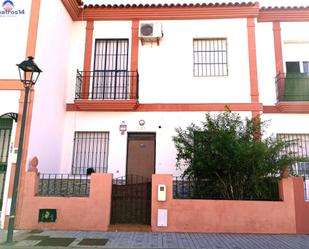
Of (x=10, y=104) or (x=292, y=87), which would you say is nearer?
(x=10, y=104)

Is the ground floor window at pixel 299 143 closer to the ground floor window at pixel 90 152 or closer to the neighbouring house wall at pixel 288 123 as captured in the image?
the neighbouring house wall at pixel 288 123

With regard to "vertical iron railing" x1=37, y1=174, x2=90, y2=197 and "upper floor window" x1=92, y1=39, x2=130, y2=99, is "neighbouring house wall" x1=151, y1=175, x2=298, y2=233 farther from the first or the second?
"upper floor window" x1=92, y1=39, x2=130, y2=99

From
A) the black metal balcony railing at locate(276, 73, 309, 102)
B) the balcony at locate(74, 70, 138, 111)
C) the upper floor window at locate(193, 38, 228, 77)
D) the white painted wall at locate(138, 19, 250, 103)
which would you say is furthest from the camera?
the upper floor window at locate(193, 38, 228, 77)

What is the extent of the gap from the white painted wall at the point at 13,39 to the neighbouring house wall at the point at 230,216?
607 cm

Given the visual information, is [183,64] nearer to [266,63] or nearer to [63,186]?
[266,63]

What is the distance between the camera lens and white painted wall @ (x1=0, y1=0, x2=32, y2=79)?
9859 mm

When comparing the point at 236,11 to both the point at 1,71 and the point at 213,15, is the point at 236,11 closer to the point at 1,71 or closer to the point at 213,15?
the point at 213,15

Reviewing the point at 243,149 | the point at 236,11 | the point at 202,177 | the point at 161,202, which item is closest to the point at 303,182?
the point at 243,149

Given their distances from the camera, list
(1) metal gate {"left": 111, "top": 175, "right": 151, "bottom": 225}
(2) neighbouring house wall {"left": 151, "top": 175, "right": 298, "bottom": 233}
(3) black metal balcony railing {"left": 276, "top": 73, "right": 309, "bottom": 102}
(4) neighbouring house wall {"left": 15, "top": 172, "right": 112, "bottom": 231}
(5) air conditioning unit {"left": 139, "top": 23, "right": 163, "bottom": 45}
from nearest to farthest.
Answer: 1. (2) neighbouring house wall {"left": 151, "top": 175, "right": 298, "bottom": 233}
2. (4) neighbouring house wall {"left": 15, "top": 172, "right": 112, "bottom": 231}
3. (1) metal gate {"left": 111, "top": 175, "right": 151, "bottom": 225}
4. (3) black metal balcony railing {"left": 276, "top": 73, "right": 309, "bottom": 102}
5. (5) air conditioning unit {"left": 139, "top": 23, "right": 163, "bottom": 45}

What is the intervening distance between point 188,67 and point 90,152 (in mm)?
4854

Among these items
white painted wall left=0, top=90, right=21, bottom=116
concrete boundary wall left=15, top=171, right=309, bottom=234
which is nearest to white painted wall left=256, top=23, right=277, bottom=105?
concrete boundary wall left=15, top=171, right=309, bottom=234

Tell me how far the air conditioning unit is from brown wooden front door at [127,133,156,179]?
368 centimetres

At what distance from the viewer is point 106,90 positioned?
486 inches

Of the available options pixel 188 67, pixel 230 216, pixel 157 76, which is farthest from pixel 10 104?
pixel 230 216
